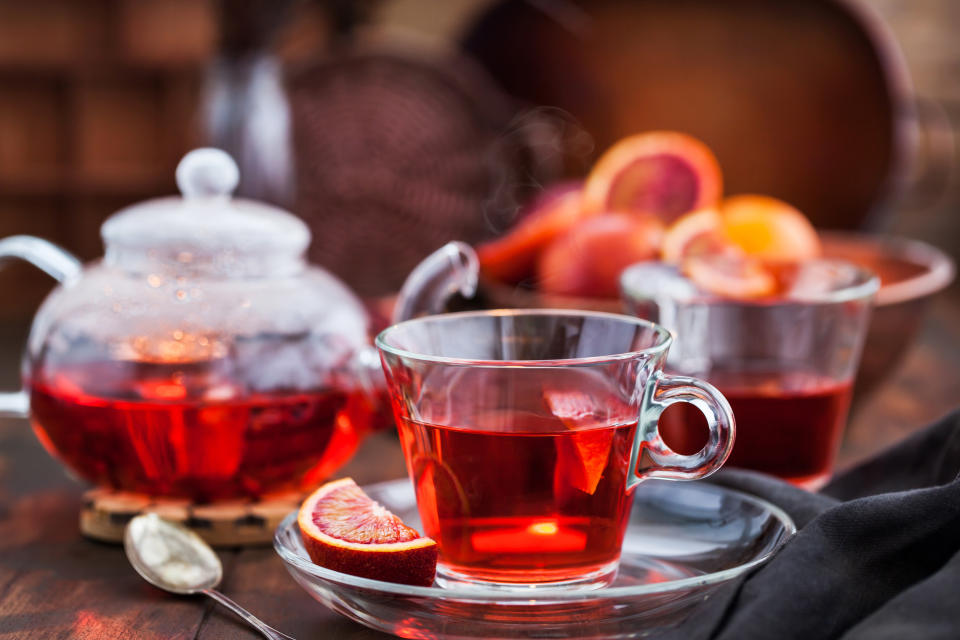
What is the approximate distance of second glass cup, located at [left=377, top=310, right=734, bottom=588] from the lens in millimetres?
536

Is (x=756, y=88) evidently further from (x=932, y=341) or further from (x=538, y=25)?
(x=932, y=341)

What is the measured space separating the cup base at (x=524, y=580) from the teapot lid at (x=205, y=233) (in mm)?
265

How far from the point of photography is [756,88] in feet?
6.06

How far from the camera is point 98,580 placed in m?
0.64

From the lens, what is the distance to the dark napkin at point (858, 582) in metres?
0.46

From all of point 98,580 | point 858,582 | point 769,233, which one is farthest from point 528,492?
point 769,233

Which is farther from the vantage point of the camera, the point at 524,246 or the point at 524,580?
the point at 524,246

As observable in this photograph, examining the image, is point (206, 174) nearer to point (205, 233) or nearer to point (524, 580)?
point (205, 233)

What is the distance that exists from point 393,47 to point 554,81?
1.37 ft

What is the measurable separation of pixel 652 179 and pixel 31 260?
59 cm

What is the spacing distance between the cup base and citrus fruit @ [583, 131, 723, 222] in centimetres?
58

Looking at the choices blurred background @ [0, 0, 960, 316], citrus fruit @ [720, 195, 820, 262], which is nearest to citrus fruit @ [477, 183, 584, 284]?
citrus fruit @ [720, 195, 820, 262]

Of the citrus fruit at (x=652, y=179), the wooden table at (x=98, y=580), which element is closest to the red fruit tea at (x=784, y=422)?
the wooden table at (x=98, y=580)

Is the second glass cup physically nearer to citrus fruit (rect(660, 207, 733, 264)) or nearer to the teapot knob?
the teapot knob
